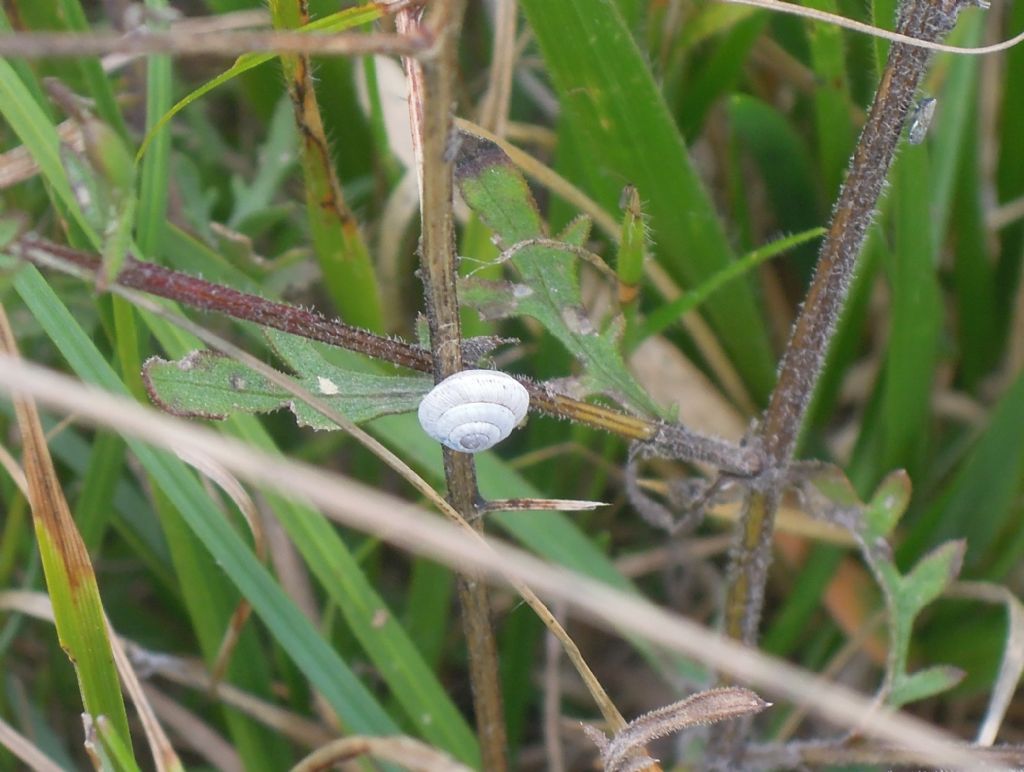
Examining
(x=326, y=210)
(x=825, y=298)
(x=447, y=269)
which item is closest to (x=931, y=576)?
(x=825, y=298)

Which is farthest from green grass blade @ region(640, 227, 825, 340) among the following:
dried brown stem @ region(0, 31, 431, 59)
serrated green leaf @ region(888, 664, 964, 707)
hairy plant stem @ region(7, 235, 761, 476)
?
dried brown stem @ region(0, 31, 431, 59)

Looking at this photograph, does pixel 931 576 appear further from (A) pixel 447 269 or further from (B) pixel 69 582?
(B) pixel 69 582

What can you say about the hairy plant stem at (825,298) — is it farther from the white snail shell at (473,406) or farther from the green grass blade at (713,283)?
the white snail shell at (473,406)

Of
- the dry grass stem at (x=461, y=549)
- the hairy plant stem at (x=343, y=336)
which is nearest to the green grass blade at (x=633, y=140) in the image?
the hairy plant stem at (x=343, y=336)

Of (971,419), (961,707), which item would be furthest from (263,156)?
(961,707)

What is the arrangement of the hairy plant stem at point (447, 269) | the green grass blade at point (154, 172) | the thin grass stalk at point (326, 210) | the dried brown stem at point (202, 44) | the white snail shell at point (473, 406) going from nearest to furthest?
the dried brown stem at point (202, 44) → the hairy plant stem at point (447, 269) → the white snail shell at point (473, 406) → the thin grass stalk at point (326, 210) → the green grass blade at point (154, 172)
